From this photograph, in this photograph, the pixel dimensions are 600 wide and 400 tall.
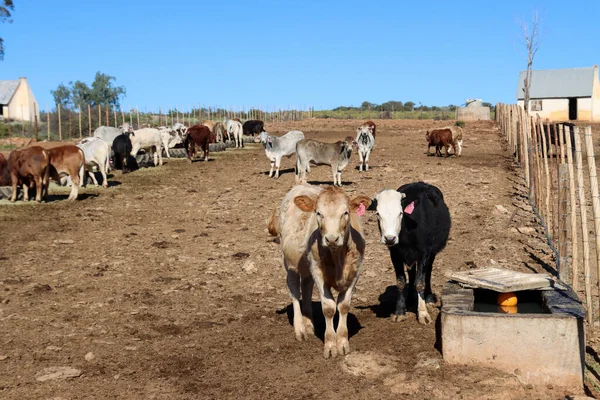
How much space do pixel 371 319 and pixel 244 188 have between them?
1132cm

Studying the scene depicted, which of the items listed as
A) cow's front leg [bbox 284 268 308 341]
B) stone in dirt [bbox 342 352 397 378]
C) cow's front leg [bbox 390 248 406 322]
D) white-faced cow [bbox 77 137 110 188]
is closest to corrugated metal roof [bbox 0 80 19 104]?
white-faced cow [bbox 77 137 110 188]

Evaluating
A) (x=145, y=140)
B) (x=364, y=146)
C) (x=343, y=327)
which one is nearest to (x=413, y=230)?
(x=343, y=327)

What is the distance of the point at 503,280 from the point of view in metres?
6.47

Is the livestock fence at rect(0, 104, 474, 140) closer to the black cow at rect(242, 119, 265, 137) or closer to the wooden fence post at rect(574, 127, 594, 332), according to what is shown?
the black cow at rect(242, 119, 265, 137)

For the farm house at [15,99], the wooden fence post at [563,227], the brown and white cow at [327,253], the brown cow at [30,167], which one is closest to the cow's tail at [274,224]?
the brown and white cow at [327,253]

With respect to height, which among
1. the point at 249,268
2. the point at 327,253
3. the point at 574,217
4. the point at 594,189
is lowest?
the point at 249,268

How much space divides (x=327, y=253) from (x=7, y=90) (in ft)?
203

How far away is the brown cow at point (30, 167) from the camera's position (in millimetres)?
15359

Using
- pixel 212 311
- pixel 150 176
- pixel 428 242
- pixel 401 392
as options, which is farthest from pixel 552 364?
pixel 150 176

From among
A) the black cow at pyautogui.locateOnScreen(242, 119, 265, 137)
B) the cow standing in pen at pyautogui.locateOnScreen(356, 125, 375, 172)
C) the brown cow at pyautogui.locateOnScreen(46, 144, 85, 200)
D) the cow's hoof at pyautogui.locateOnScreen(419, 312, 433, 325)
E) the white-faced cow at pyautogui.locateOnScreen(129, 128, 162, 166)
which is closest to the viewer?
the cow's hoof at pyautogui.locateOnScreen(419, 312, 433, 325)

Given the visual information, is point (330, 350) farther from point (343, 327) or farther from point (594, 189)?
point (594, 189)

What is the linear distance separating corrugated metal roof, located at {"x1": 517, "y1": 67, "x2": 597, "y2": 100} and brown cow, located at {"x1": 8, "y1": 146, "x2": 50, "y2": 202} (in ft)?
165

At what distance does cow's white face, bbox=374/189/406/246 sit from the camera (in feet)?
20.9

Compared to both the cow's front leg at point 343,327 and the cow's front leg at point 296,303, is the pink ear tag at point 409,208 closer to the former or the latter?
the cow's front leg at point 343,327
